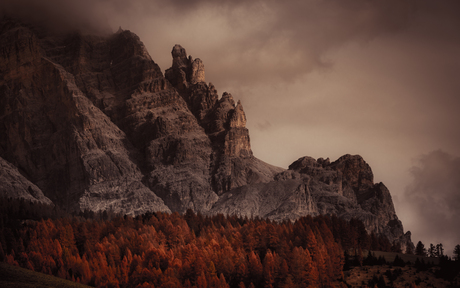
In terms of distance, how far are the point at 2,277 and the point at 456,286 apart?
131 m

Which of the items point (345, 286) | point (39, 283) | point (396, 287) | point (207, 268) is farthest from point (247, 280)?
point (39, 283)

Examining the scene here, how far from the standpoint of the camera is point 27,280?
7411 inches

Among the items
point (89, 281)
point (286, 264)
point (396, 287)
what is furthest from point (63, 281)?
point (396, 287)

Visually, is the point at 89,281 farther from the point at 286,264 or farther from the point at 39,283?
the point at 286,264

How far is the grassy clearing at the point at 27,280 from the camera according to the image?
179m

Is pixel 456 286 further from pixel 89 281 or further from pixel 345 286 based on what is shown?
pixel 89 281

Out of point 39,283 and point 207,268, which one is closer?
point 39,283

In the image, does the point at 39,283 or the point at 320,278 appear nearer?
the point at 39,283

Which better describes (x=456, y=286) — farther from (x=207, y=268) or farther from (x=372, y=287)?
(x=207, y=268)

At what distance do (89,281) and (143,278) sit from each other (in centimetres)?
1639

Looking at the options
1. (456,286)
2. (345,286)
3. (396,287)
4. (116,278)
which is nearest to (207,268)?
(116,278)

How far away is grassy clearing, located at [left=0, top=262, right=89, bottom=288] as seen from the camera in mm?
179125

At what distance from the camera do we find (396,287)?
200 meters

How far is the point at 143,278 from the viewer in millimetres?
198000
